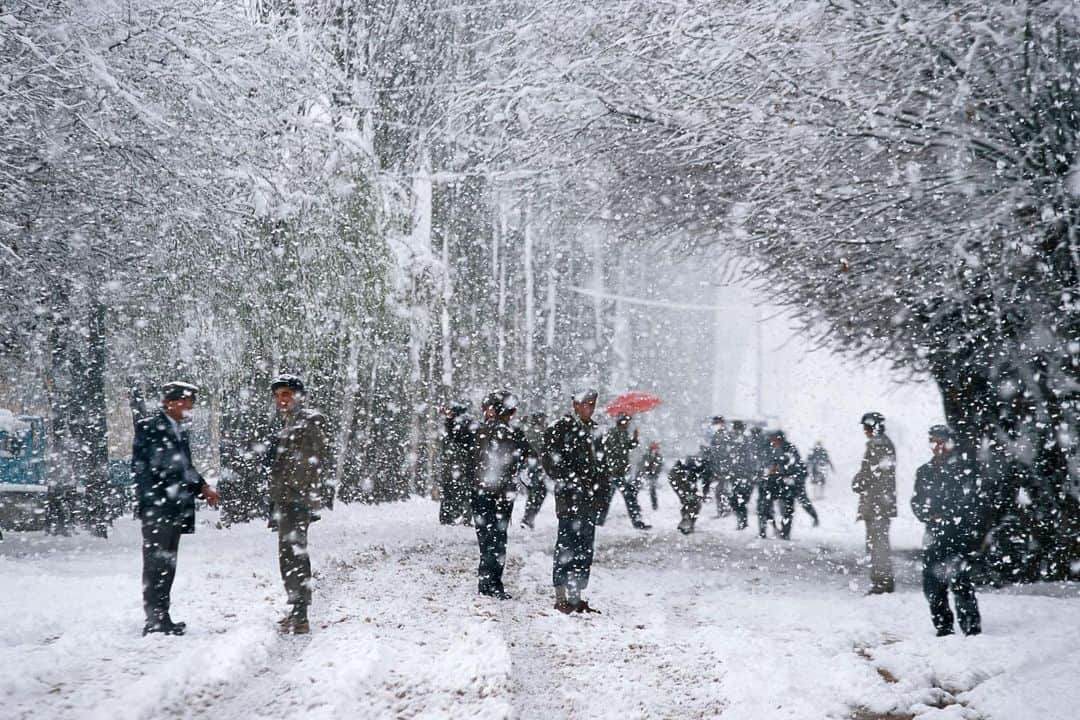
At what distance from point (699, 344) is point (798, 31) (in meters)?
45.2

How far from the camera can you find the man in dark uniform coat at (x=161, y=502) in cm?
665

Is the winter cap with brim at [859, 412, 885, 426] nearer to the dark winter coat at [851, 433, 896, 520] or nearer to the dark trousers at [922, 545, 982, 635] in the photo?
the dark winter coat at [851, 433, 896, 520]

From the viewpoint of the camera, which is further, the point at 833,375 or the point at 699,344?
the point at 699,344

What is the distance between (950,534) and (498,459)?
387 centimetres

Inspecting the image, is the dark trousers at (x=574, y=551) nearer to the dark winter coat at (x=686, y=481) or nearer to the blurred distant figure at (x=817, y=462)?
the dark winter coat at (x=686, y=481)

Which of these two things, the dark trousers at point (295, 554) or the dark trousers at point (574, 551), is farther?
the dark trousers at point (574, 551)

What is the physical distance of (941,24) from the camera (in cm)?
801

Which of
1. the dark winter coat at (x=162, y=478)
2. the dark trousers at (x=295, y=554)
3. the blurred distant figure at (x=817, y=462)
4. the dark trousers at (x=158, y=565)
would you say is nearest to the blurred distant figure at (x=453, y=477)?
the dark trousers at (x=295, y=554)

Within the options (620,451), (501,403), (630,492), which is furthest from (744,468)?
(501,403)

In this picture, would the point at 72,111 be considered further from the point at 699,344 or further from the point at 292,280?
the point at 699,344

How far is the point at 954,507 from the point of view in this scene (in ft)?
23.0

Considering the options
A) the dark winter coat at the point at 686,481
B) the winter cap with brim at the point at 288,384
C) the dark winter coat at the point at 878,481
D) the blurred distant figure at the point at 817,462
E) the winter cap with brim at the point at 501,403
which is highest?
the winter cap with brim at the point at 288,384

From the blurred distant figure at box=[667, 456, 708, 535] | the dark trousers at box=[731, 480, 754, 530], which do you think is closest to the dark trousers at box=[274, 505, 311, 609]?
the blurred distant figure at box=[667, 456, 708, 535]

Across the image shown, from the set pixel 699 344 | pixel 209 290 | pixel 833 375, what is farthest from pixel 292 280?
pixel 699 344
